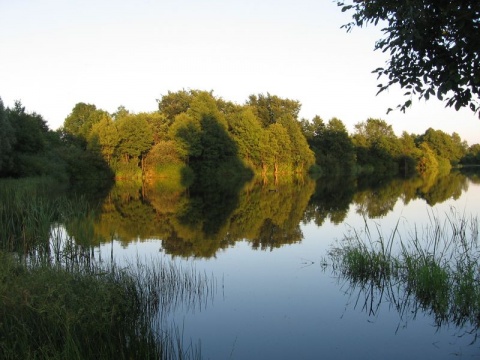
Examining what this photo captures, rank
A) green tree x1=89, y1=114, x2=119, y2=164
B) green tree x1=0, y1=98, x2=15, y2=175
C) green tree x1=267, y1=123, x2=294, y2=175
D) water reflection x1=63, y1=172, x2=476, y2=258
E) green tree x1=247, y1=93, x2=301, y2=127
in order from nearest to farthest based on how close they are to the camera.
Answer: water reflection x1=63, y1=172, x2=476, y2=258
green tree x1=0, y1=98, x2=15, y2=175
green tree x1=89, y1=114, x2=119, y2=164
green tree x1=267, y1=123, x2=294, y2=175
green tree x1=247, y1=93, x2=301, y2=127

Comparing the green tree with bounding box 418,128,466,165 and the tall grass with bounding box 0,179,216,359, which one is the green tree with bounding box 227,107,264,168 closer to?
the tall grass with bounding box 0,179,216,359

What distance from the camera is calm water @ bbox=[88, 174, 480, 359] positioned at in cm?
626

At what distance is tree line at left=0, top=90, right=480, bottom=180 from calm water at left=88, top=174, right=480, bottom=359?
20.9 meters

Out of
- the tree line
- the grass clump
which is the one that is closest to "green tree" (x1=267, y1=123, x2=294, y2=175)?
the tree line

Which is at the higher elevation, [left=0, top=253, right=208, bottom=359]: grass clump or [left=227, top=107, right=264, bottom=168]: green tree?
[left=227, top=107, right=264, bottom=168]: green tree

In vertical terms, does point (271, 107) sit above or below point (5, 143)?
above

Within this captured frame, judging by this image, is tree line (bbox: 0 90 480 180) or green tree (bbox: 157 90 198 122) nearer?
tree line (bbox: 0 90 480 180)

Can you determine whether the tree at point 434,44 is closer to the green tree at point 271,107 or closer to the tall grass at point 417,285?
the tall grass at point 417,285

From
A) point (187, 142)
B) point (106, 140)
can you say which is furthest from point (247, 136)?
point (106, 140)

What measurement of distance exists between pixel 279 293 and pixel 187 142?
45864mm

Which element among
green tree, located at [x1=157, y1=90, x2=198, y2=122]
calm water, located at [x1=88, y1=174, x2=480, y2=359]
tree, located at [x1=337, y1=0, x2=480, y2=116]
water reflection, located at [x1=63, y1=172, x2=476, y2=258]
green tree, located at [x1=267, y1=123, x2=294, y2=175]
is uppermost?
green tree, located at [x1=157, y1=90, x2=198, y2=122]

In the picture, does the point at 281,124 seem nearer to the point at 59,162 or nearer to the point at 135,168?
the point at 135,168

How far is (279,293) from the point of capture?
348 inches

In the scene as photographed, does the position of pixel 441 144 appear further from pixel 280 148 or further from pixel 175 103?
pixel 175 103
